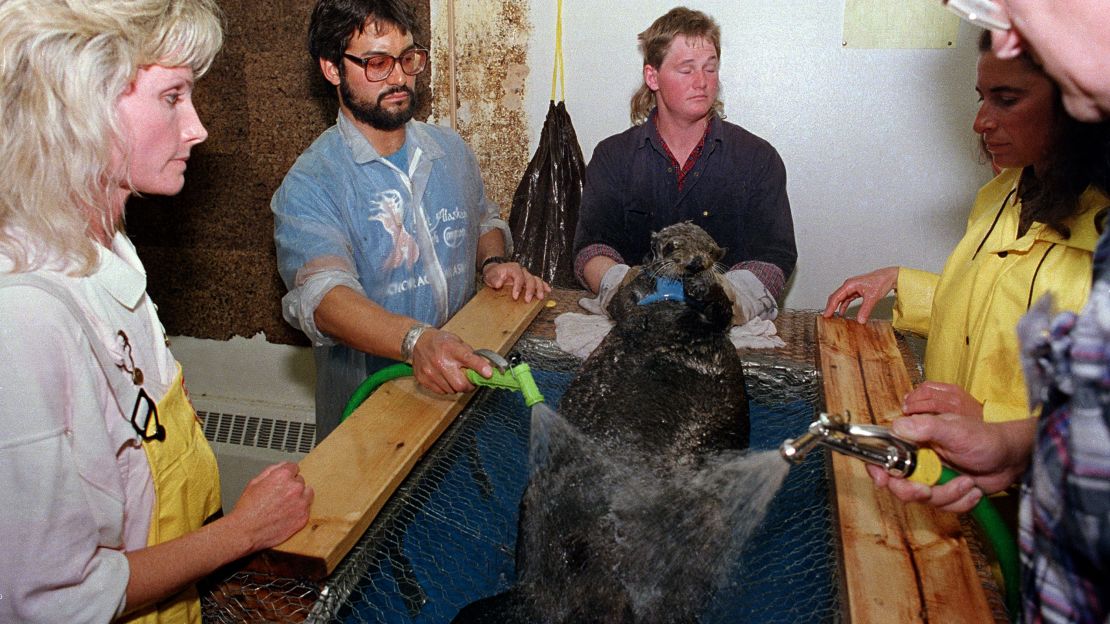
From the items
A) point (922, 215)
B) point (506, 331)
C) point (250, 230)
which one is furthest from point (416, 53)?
point (922, 215)

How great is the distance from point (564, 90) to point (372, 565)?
9.82ft

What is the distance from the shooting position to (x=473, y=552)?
1.72 metres

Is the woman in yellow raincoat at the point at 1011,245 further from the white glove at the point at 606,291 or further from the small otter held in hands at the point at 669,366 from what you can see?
the white glove at the point at 606,291

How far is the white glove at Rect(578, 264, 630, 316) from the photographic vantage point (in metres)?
Result: 2.71

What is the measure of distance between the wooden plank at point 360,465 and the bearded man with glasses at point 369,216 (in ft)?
0.77

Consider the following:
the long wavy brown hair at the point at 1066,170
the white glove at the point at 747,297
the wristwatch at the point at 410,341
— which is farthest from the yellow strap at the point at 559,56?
the long wavy brown hair at the point at 1066,170

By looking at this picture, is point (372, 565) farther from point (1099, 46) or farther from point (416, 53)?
point (416, 53)

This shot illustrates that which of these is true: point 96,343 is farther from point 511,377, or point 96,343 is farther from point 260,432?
point 260,432

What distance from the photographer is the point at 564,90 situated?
4.00 m

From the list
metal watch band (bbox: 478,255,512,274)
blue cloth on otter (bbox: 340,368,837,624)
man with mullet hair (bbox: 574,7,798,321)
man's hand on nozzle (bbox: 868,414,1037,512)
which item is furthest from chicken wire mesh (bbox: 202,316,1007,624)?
man with mullet hair (bbox: 574,7,798,321)

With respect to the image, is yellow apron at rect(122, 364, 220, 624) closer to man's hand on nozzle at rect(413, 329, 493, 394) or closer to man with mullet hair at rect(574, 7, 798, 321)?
man's hand on nozzle at rect(413, 329, 493, 394)

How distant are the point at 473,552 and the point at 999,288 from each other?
4.48 feet

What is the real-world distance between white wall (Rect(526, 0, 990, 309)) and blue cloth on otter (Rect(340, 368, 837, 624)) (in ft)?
7.50

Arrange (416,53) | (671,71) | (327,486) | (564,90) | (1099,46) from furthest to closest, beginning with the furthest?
1. (564,90)
2. (671,71)
3. (416,53)
4. (327,486)
5. (1099,46)
